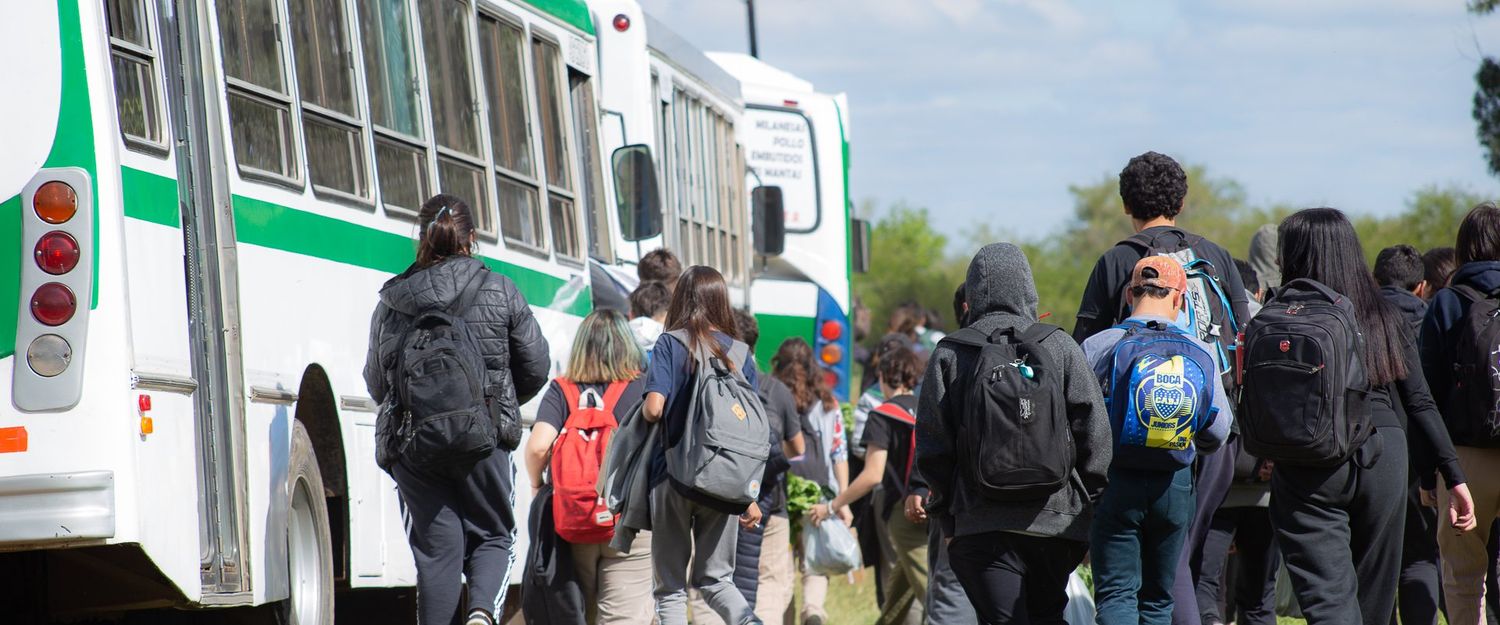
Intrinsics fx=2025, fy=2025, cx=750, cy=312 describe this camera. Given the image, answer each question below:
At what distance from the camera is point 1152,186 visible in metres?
7.30

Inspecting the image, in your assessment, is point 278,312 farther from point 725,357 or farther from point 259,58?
point 725,357

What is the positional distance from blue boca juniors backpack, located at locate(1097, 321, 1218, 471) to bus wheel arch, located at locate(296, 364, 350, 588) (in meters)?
3.14

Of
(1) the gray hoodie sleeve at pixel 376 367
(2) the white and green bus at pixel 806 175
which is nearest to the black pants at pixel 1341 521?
(1) the gray hoodie sleeve at pixel 376 367

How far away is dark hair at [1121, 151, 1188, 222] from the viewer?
24.0ft

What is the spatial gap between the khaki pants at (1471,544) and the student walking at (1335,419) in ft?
2.37

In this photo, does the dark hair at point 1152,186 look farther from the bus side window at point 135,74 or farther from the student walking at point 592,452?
the bus side window at point 135,74

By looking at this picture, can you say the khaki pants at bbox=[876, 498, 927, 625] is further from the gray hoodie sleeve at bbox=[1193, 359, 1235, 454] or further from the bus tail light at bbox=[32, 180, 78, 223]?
the bus tail light at bbox=[32, 180, 78, 223]

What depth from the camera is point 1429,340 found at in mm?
7934

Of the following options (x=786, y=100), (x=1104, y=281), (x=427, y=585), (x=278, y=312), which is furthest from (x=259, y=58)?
(x=786, y=100)

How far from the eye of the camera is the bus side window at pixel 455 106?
9273 millimetres

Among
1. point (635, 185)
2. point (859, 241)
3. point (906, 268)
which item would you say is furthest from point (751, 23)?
point (906, 268)

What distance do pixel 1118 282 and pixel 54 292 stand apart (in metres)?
3.51

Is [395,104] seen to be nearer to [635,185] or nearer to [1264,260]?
[635,185]

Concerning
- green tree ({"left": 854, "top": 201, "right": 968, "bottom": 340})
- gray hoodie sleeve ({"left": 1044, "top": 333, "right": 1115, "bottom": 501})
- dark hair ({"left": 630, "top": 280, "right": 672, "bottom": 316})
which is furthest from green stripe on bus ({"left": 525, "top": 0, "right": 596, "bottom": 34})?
green tree ({"left": 854, "top": 201, "right": 968, "bottom": 340})
